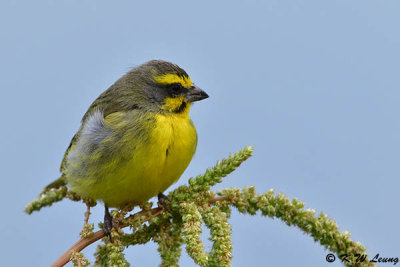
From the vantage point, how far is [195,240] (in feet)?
6.63

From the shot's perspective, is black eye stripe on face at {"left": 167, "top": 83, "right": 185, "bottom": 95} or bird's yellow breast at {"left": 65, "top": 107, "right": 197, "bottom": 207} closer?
bird's yellow breast at {"left": 65, "top": 107, "right": 197, "bottom": 207}

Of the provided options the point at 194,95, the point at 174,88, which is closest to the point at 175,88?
the point at 174,88

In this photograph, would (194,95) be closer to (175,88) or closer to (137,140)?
(175,88)

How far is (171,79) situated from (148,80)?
0.65ft

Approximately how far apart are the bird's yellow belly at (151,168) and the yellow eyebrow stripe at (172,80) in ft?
1.01

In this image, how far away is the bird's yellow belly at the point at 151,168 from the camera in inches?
133

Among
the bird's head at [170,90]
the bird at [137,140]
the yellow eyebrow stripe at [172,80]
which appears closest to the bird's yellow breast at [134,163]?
the bird at [137,140]

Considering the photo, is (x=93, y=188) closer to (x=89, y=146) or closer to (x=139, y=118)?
(x=89, y=146)

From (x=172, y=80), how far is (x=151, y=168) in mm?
805

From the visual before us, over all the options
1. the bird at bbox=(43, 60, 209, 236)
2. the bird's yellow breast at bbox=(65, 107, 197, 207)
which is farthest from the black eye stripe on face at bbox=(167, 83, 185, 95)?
the bird's yellow breast at bbox=(65, 107, 197, 207)

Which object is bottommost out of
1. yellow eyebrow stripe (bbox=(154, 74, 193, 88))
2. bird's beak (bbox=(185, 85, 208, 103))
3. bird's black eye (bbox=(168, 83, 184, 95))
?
bird's beak (bbox=(185, 85, 208, 103))

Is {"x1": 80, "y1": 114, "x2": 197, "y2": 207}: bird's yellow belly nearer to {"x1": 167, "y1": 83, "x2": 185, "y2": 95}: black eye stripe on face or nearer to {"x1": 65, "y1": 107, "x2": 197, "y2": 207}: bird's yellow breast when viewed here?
{"x1": 65, "y1": 107, "x2": 197, "y2": 207}: bird's yellow breast

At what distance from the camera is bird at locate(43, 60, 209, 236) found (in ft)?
11.2

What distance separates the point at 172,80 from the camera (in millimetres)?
3877
